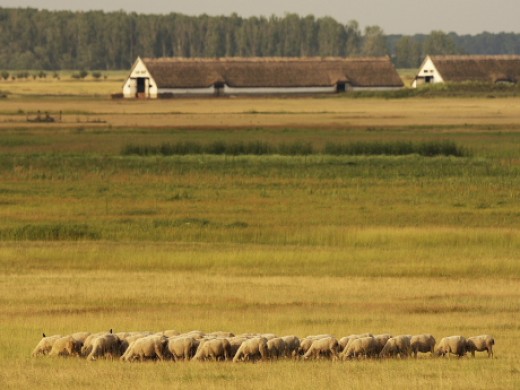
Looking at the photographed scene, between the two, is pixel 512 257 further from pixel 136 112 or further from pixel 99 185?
pixel 136 112

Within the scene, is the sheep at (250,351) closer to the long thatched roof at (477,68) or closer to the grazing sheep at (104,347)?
the grazing sheep at (104,347)

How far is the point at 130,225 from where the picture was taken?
38031mm

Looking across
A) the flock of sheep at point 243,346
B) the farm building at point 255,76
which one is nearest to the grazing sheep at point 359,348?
the flock of sheep at point 243,346

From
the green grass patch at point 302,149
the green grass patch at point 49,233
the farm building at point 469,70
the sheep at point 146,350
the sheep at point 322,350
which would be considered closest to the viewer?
the sheep at point 146,350

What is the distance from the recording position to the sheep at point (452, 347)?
773 inches

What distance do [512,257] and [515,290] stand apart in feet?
17.0

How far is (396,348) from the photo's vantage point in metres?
19.5

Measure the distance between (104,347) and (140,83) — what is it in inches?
4626

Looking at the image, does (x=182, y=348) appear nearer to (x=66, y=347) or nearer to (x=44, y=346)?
(x=66, y=347)

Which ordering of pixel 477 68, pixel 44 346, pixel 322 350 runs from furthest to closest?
1. pixel 477 68
2. pixel 44 346
3. pixel 322 350

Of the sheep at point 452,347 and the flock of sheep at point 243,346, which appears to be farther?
the sheep at point 452,347

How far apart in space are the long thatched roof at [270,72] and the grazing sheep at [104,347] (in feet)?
372

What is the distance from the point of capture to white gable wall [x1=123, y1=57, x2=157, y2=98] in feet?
439

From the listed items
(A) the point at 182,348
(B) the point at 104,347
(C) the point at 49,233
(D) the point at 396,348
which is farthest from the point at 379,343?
(C) the point at 49,233
